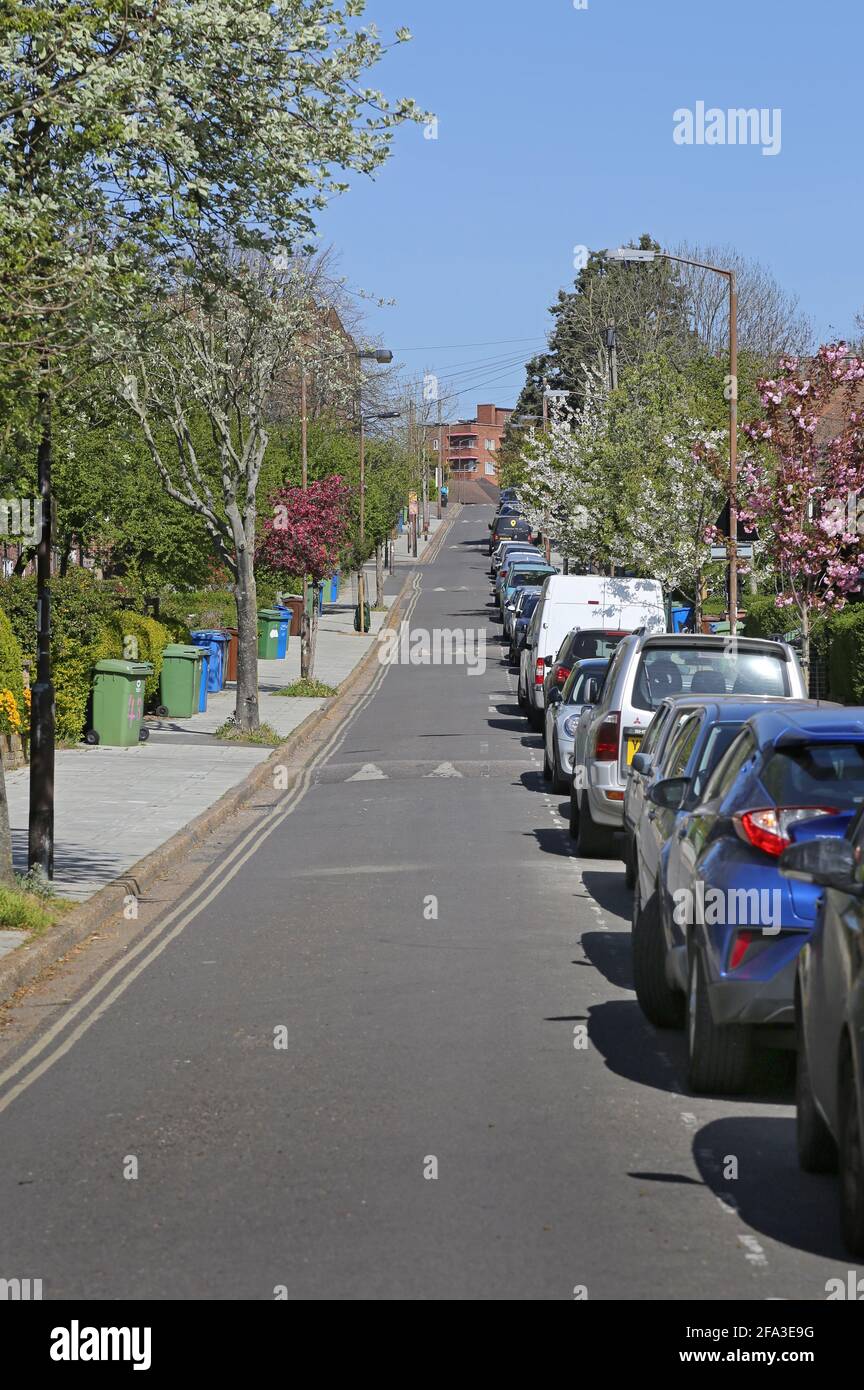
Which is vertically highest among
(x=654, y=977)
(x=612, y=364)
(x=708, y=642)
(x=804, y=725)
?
(x=612, y=364)

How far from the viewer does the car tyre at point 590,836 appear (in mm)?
16219

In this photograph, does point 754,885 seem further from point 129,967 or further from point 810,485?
point 810,485

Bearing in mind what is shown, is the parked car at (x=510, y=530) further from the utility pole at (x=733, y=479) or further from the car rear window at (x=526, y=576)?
the utility pole at (x=733, y=479)

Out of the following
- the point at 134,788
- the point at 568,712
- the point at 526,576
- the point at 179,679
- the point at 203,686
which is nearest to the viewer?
the point at 568,712

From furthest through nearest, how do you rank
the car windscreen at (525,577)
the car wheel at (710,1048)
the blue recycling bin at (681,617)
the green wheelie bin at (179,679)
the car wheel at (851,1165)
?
1. the car windscreen at (525,577)
2. the blue recycling bin at (681,617)
3. the green wheelie bin at (179,679)
4. the car wheel at (710,1048)
5. the car wheel at (851,1165)

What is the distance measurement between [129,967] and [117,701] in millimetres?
15437

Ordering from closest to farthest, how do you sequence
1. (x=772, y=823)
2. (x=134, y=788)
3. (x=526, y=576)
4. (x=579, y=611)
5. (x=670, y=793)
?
(x=772, y=823) → (x=670, y=793) → (x=134, y=788) → (x=579, y=611) → (x=526, y=576)

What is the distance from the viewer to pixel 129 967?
11703 millimetres

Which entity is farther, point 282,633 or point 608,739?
point 282,633

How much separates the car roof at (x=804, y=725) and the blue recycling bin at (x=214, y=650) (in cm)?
2993

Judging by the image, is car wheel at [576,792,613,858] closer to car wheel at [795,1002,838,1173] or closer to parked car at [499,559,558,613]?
car wheel at [795,1002,838,1173]

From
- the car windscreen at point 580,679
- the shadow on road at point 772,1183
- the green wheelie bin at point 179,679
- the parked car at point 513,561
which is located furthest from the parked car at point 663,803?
the parked car at point 513,561

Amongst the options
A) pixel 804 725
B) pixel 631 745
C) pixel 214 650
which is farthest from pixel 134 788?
pixel 214 650

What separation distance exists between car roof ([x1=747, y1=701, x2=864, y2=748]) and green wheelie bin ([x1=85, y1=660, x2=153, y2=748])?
19001 mm
